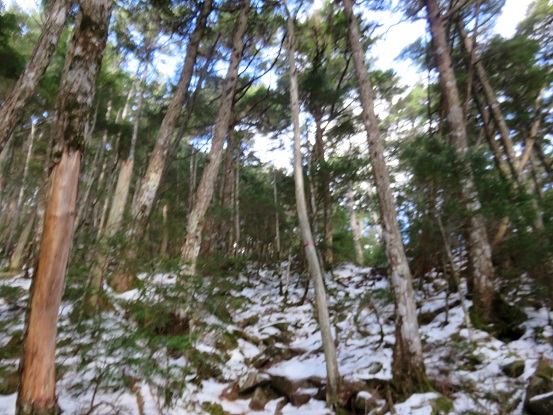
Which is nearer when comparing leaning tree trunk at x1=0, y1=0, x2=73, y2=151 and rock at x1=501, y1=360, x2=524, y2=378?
rock at x1=501, y1=360, x2=524, y2=378

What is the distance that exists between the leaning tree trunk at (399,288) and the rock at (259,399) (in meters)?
2.15

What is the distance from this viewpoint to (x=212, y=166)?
7395mm

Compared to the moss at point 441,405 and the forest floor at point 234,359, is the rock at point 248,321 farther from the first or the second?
the moss at point 441,405

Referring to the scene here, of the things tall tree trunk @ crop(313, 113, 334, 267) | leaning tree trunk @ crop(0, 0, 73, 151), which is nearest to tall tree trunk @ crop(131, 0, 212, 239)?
leaning tree trunk @ crop(0, 0, 73, 151)

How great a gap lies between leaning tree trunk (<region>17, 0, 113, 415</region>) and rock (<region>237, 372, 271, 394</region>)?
3314mm

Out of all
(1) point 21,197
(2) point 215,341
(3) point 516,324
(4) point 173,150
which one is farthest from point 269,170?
(3) point 516,324

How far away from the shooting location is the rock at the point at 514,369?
446cm

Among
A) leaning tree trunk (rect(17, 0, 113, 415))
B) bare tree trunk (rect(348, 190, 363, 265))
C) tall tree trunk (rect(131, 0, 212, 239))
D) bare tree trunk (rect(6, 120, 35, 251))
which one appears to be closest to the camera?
leaning tree trunk (rect(17, 0, 113, 415))

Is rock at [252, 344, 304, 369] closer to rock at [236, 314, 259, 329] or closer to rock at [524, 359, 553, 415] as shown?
rock at [236, 314, 259, 329]

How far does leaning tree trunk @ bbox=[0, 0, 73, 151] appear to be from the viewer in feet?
15.5

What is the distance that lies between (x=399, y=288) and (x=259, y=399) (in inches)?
116

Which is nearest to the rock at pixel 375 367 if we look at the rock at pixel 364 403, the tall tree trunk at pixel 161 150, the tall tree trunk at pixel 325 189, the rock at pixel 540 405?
the rock at pixel 364 403

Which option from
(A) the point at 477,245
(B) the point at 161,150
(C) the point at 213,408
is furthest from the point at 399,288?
(B) the point at 161,150

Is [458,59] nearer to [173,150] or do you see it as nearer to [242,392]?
[173,150]
